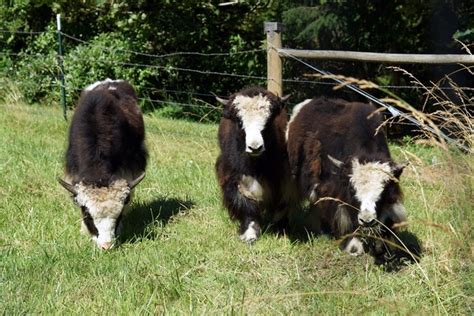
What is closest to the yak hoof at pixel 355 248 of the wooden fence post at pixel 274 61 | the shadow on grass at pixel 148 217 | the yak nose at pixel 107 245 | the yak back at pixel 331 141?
the yak back at pixel 331 141

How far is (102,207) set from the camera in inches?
241

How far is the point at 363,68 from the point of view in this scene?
46.4ft

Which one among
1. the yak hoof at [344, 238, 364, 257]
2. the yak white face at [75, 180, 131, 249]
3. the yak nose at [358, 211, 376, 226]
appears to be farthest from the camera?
the yak white face at [75, 180, 131, 249]

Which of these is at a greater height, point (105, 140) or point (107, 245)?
point (105, 140)

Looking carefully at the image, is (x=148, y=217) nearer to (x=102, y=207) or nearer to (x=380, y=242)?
(x=102, y=207)

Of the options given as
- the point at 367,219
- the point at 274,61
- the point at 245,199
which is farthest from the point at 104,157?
the point at 274,61

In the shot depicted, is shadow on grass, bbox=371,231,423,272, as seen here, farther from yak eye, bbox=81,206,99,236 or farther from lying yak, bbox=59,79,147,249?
yak eye, bbox=81,206,99,236

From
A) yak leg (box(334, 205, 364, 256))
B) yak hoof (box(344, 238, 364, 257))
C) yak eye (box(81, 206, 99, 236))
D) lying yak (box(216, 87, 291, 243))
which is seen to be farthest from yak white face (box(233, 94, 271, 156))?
yak eye (box(81, 206, 99, 236))

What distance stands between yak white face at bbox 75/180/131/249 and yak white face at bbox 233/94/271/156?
3.90 ft

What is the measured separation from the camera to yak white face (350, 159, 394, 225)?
17.4 ft

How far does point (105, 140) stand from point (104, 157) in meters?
0.22

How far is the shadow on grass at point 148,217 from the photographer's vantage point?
6.43 metres

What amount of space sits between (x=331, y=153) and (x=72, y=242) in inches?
92.6

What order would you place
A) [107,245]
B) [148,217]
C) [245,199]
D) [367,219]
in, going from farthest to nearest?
[148,217]
[245,199]
[107,245]
[367,219]
